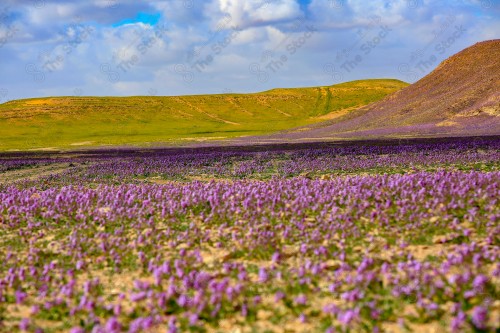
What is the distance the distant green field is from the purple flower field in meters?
96.3

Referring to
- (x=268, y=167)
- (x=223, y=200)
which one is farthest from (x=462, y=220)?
(x=268, y=167)

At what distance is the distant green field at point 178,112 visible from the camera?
388ft

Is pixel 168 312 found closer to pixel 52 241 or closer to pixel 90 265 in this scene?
pixel 90 265

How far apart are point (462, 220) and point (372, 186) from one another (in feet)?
10.2

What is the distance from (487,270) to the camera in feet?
25.0

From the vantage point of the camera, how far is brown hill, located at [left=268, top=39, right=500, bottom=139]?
70000mm

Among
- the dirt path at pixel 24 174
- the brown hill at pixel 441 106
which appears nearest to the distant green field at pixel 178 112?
the brown hill at pixel 441 106

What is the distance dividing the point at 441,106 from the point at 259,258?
265ft

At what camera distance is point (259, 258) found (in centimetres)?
929

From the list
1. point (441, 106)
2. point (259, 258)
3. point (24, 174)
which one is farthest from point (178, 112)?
point (259, 258)

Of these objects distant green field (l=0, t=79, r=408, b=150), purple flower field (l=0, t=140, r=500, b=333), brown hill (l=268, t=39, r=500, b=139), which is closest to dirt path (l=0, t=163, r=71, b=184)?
purple flower field (l=0, t=140, r=500, b=333)

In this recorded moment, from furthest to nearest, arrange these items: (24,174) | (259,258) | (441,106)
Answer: (441,106) → (24,174) → (259,258)

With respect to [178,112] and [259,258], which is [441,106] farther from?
[178,112]

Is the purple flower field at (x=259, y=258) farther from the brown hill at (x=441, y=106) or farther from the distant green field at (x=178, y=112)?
the distant green field at (x=178, y=112)
